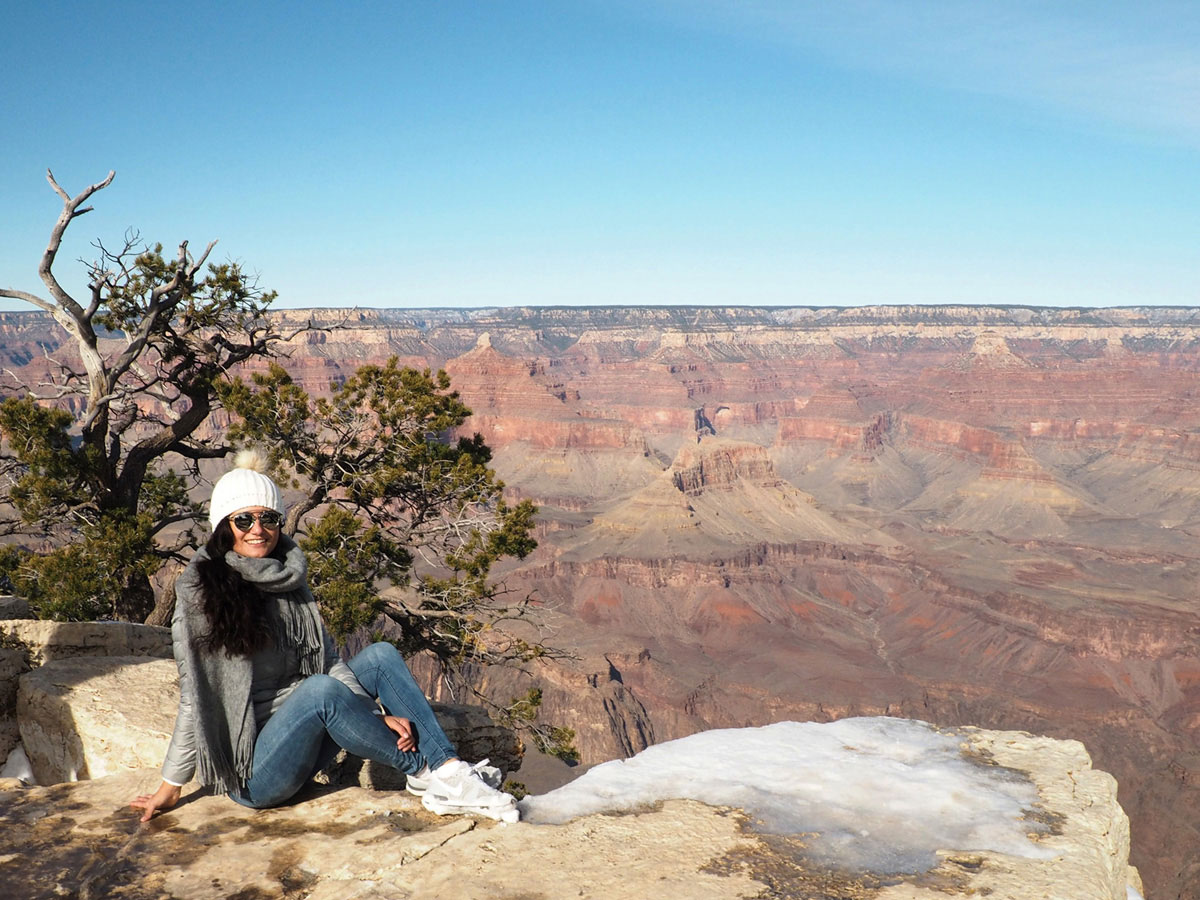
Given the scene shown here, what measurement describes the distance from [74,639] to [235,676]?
16.1 ft

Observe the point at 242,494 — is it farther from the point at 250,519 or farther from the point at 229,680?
the point at 229,680

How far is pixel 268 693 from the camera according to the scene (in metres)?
5.25

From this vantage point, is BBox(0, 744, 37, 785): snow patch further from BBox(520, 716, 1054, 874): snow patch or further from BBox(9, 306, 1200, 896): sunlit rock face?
BBox(9, 306, 1200, 896): sunlit rock face

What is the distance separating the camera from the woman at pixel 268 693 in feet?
16.1

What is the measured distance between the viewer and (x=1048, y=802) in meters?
5.75

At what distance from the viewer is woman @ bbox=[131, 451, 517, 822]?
491 cm

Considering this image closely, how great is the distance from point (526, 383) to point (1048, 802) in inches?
6607

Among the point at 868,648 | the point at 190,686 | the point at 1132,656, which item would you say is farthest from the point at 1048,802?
the point at 1132,656

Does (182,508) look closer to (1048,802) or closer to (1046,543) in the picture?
(1048,802)

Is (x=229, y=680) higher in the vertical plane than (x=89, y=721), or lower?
higher

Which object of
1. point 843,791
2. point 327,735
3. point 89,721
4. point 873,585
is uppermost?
point 327,735

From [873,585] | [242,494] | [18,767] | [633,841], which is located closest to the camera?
[633,841]

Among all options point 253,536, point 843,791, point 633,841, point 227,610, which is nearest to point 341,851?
point 227,610

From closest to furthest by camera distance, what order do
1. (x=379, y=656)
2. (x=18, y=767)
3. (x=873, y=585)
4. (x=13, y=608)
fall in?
(x=379, y=656) < (x=18, y=767) < (x=13, y=608) < (x=873, y=585)
